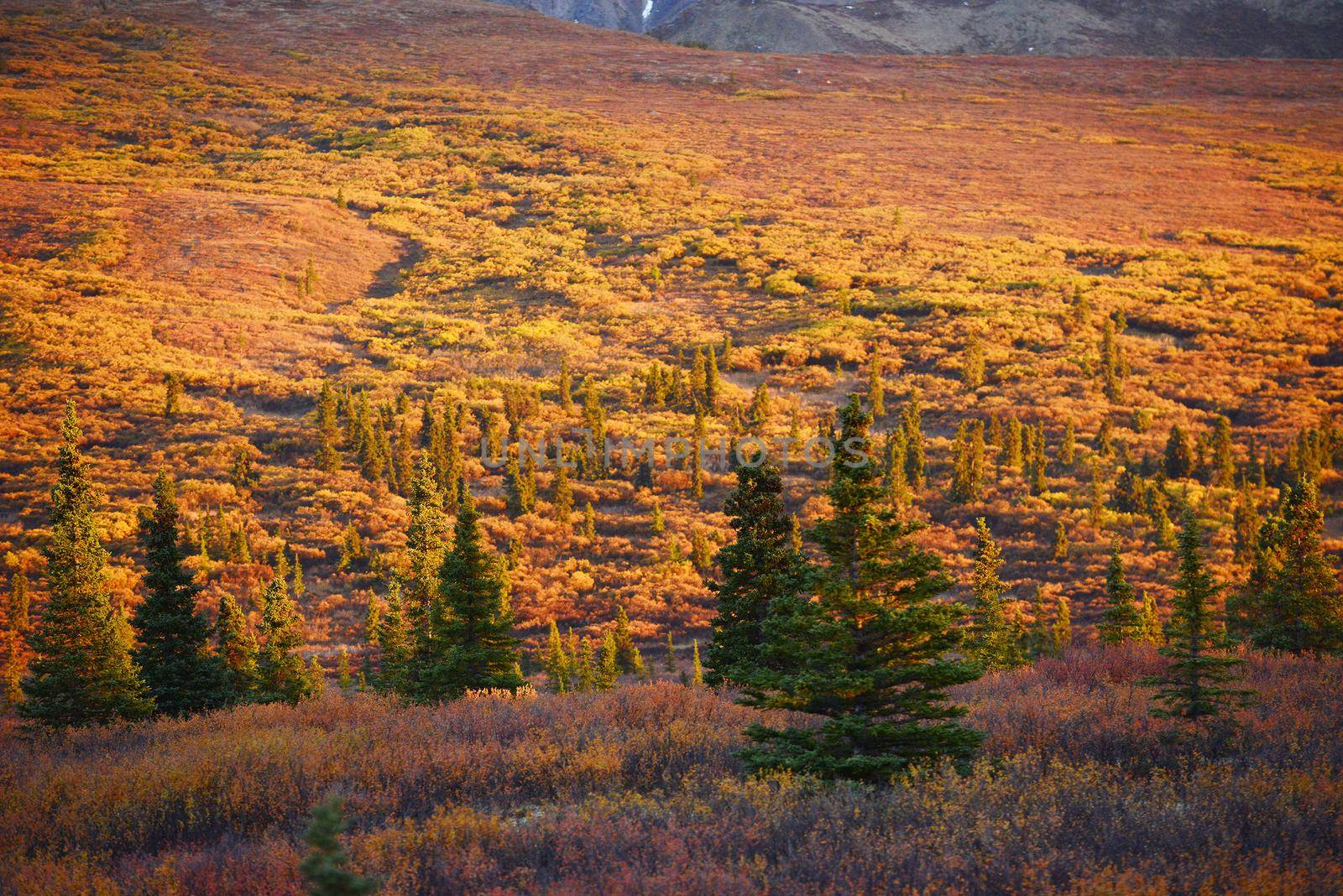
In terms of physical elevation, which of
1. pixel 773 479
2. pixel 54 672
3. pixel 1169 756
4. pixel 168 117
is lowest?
pixel 54 672

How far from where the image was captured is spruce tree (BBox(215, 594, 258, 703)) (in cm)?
1655

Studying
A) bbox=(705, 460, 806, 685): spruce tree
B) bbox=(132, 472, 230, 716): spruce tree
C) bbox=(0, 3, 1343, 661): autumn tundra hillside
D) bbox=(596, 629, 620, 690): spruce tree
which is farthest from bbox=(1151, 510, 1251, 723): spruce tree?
bbox=(0, 3, 1343, 661): autumn tundra hillside

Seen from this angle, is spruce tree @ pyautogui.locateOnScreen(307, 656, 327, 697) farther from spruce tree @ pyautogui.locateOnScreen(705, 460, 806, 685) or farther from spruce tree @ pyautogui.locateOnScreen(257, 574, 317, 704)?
spruce tree @ pyautogui.locateOnScreen(705, 460, 806, 685)

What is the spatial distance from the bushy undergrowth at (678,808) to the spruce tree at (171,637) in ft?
12.2

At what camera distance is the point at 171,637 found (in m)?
13.1

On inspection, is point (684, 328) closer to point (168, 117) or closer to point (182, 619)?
point (182, 619)

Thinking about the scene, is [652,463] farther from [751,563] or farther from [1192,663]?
[1192,663]

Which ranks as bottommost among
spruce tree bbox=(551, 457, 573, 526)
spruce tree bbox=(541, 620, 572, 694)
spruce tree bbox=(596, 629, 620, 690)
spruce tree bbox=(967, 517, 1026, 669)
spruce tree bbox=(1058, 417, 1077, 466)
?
spruce tree bbox=(541, 620, 572, 694)

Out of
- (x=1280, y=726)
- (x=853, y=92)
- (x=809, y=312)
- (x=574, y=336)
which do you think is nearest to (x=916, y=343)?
(x=809, y=312)

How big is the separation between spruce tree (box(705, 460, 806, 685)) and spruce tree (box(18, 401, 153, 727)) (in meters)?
8.46

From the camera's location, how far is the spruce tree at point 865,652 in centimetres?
650

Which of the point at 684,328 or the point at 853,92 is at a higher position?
the point at 853,92

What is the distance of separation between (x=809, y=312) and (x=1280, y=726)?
43.9 metres

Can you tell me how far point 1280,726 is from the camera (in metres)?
7.59
